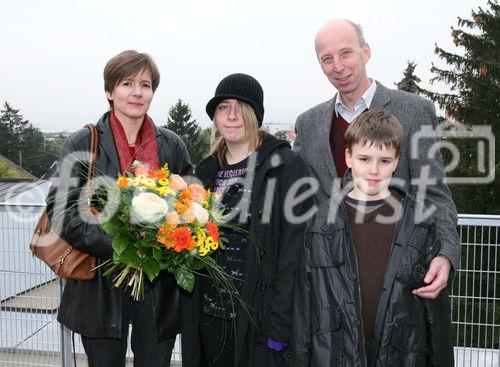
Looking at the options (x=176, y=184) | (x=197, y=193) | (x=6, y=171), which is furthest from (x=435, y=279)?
(x=6, y=171)

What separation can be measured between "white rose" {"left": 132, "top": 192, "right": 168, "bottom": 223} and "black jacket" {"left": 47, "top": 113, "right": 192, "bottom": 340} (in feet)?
1.33

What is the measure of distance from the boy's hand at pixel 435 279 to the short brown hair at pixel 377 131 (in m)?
0.54

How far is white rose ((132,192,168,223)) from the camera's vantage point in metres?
2.32

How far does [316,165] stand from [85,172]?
3.98ft

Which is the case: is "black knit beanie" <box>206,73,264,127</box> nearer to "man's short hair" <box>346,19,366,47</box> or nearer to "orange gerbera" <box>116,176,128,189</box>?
"man's short hair" <box>346,19,366,47</box>

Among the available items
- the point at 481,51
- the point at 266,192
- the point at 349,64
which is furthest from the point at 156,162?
the point at 481,51

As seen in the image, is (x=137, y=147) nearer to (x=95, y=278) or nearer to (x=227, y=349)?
(x=95, y=278)

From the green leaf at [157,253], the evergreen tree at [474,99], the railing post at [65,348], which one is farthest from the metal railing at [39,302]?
the evergreen tree at [474,99]

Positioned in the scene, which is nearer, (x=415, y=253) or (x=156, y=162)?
(x=415, y=253)

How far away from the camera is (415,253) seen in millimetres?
2383

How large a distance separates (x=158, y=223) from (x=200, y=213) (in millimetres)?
193

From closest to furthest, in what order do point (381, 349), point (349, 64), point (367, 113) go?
point (381, 349)
point (367, 113)
point (349, 64)

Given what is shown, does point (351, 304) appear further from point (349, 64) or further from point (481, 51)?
point (481, 51)

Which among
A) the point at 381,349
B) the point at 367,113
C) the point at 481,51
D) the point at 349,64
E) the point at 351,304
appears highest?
the point at 481,51
